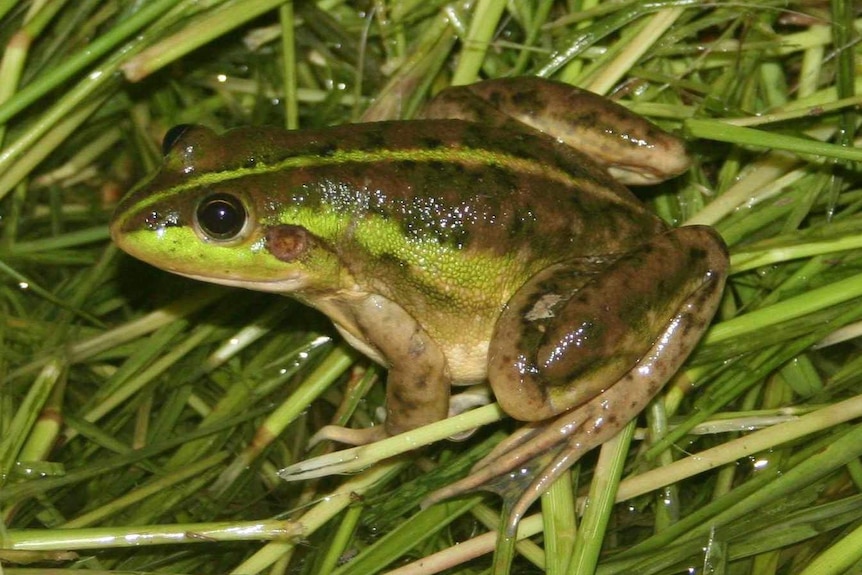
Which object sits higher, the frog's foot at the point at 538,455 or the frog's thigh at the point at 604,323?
the frog's thigh at the point at 604,323

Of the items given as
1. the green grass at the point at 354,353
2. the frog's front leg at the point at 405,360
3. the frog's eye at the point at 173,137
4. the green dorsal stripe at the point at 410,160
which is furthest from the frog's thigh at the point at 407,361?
the frog's eye at the point at 173,137

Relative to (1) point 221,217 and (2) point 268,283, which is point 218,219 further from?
(2) point 268,283

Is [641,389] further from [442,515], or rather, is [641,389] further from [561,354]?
[442,515]

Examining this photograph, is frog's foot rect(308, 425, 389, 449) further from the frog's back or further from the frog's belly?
the frog's back

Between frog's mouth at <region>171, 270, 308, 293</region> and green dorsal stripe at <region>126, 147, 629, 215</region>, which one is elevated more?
green dorsal stripe at <region>126, 147, 629, 215</region>

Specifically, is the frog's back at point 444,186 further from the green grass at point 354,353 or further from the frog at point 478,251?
the green grass at point 354,353

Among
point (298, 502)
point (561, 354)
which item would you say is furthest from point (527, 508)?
point (298, 502)

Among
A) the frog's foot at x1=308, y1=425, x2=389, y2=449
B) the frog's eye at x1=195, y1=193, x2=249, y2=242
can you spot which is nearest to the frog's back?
the frog's eye at x1=195, y1=193, x2=249, y2=242
